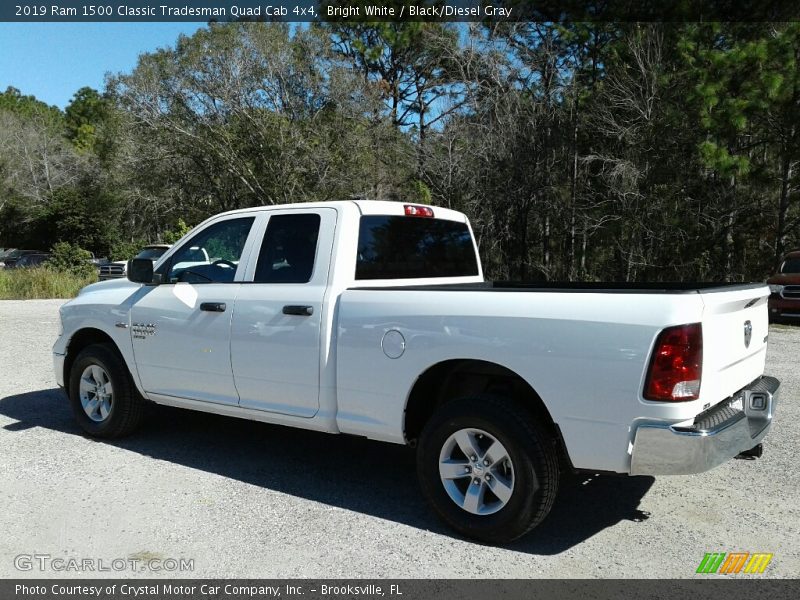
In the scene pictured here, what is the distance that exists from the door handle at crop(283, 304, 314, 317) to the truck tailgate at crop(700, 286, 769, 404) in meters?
2.39

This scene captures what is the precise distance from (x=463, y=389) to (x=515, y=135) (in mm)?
22007

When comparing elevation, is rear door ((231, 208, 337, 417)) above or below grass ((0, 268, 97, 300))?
above

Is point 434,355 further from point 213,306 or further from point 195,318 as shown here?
point 195,318

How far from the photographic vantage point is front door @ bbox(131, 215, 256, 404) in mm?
5090

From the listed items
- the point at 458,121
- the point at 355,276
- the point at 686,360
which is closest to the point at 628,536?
the point at 686,360

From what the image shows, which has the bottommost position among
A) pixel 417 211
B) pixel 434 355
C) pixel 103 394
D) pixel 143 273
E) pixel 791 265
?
pixel 791 265

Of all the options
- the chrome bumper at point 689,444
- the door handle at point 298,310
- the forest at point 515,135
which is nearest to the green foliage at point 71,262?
the forest at point 515,135

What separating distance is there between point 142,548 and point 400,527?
1.49 m

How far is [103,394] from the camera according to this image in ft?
19.7

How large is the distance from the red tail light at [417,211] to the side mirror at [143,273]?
2.09 meters

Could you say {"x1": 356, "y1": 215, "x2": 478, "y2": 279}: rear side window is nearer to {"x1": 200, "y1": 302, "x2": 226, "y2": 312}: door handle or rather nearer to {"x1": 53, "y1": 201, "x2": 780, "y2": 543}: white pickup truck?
{"x1": 53, "y1": 201, "x2": 780, "y2": 543}: white pickup truck

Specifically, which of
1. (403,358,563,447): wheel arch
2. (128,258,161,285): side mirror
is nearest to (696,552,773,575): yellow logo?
(403,358,563,447): wheel arch

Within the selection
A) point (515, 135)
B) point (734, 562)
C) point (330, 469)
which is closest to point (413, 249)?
point (330, 469)

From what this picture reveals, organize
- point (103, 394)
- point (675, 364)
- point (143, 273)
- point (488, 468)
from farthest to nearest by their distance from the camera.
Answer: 1. point (103, 394)
2. point (143, 273)
3. point (488, 468)
4. point (675, 364)
